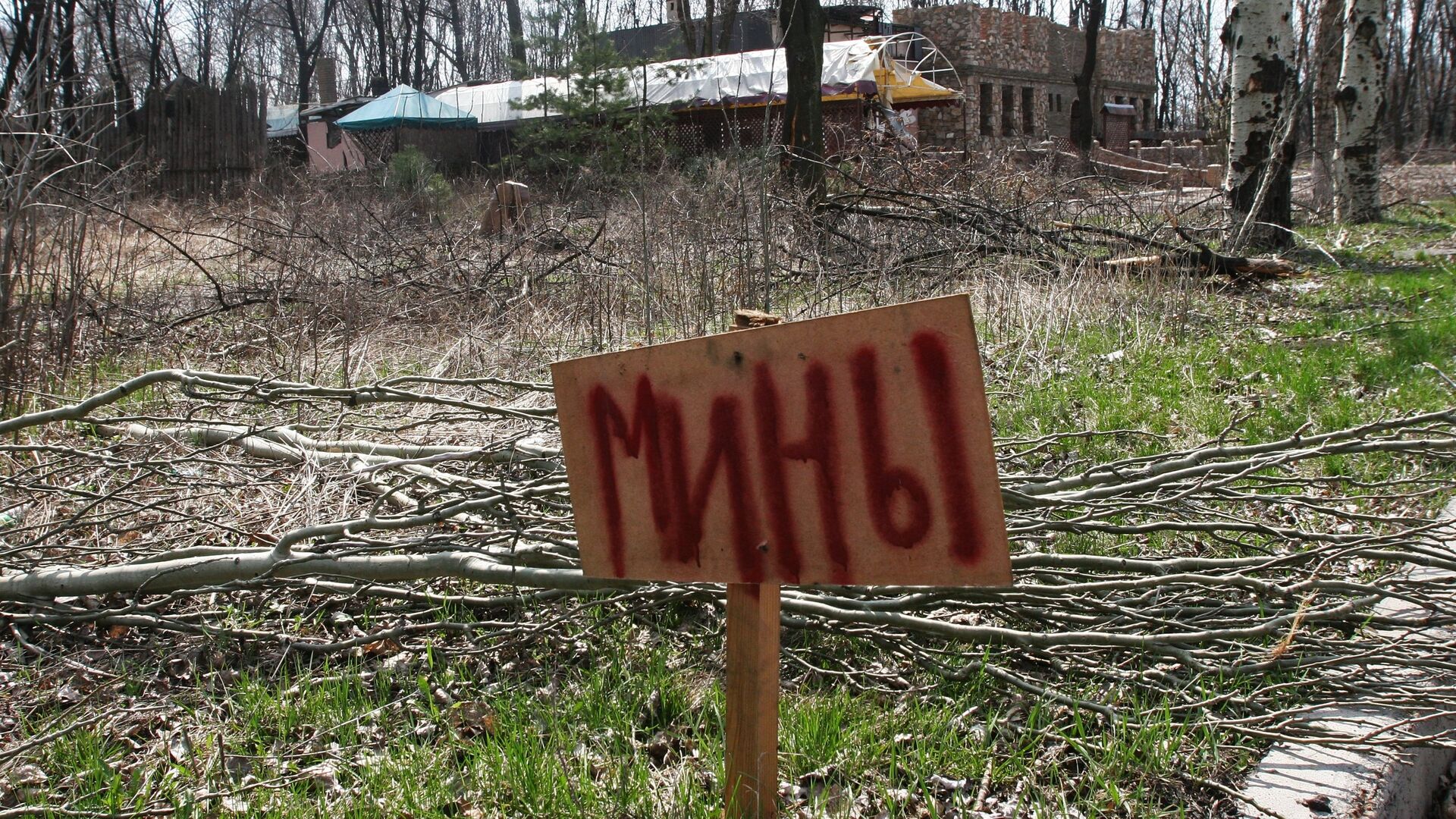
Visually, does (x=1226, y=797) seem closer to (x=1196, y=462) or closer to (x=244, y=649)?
(x=1196, y=462)

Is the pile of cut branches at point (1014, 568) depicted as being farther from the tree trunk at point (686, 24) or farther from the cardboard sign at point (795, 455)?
the tree trunk at point (686, 24)

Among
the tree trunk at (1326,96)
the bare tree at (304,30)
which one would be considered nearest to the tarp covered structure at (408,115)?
the bare tree at (304,30)

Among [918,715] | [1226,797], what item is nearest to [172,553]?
[918,715]

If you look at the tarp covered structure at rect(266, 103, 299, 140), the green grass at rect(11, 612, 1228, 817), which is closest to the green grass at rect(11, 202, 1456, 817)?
the green grass at rect(11, 612, 1228, 817)

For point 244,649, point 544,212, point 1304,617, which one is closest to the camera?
point 1304,617

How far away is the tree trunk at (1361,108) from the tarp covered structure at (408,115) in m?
17.4

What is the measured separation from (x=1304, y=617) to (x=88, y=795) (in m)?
2.55

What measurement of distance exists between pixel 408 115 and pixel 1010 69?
21.7 metres

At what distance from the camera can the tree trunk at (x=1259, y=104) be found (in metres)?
9.93

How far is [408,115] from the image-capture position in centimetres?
2619

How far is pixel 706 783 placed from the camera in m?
2.13

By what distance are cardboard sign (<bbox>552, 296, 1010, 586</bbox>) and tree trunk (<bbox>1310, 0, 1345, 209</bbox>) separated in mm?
14743

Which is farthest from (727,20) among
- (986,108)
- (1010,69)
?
(1010,69)

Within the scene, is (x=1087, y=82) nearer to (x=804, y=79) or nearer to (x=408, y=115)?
(x=408, y=115)
